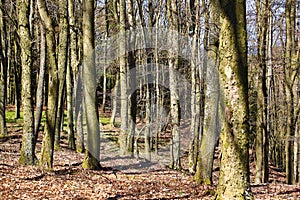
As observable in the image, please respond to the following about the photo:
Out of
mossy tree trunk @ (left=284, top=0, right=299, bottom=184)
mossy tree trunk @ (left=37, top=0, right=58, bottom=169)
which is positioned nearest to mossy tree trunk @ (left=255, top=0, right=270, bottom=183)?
mossy tree trunk @ (left=284, top=0, right=299, bottom=184)

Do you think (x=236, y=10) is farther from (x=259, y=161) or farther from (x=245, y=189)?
(x=259, y=161)

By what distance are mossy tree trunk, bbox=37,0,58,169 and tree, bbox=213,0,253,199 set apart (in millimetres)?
5605

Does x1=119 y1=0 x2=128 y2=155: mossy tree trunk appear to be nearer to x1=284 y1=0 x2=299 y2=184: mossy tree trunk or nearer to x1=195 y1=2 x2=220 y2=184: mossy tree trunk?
x1=195 y1=2 x2=220 y2=184: mossy tree trunk

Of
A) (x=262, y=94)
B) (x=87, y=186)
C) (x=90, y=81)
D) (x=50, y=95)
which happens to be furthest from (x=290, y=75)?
(x=87, y=186)

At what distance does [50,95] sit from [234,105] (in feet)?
19.2

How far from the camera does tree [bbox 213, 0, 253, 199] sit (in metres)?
5.49

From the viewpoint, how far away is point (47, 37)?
32.1 feet

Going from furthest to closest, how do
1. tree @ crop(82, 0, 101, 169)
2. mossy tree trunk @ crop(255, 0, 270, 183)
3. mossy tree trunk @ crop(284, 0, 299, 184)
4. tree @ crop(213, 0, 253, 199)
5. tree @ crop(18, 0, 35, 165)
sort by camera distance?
mossy tree trunk @ crop(284, 0, 299, 184) → mossy tree trunk @ crop(255, 0, 270, 183) → tree @ crop(82, 0, 101, 169) → tree @ crop(18, 0, 35, 165) → tree @ crop(213, 0, 253, 199)

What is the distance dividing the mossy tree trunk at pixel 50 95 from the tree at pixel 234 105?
18.4 ft

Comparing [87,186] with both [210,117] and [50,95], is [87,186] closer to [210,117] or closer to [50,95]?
[50,95]

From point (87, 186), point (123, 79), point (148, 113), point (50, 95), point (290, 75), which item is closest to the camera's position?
point (87, 186)

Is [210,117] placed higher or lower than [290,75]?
lower

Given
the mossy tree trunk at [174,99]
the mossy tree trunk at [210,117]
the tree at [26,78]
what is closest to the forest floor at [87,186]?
the mossy tree trunk at [210,117]

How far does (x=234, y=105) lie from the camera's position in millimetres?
5508
